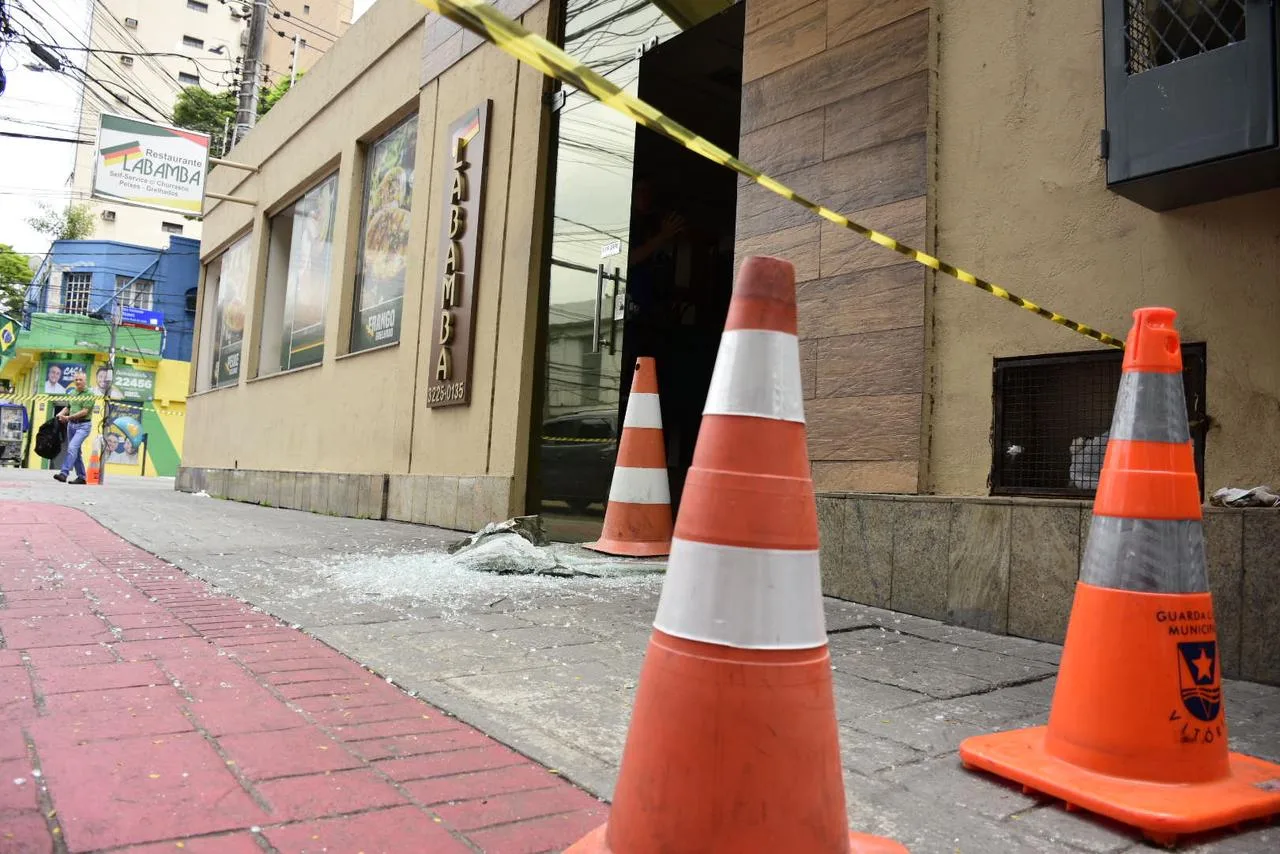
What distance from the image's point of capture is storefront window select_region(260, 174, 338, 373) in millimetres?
12398

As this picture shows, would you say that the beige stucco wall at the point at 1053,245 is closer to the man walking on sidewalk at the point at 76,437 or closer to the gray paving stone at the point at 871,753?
the gray paving stone at the point at 871,753

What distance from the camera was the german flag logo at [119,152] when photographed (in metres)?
15.1

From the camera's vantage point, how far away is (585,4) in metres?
7.74

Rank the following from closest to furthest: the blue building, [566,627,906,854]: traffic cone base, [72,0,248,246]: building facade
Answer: [566,627,906,854]: traffic cone base < the blue building < [72,0,248,246]: building facade

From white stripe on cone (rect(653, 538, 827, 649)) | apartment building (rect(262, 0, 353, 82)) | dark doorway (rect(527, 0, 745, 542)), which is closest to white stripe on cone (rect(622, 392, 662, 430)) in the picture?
dark doorway (rect(527, 0, 745, 542))

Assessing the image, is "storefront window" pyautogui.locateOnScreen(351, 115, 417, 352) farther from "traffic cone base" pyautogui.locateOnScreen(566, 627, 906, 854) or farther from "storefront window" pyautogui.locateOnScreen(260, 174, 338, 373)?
"traffic cone base" pyautogui.locateOnScreen(566, 627, 906, 854)

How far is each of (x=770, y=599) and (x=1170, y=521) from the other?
1238mm

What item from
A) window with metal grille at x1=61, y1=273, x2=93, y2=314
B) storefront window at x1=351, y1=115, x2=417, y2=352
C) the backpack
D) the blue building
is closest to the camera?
storefront window at x1=351, y1=115, x2=417, y2=352

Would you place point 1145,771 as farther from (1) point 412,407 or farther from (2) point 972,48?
(1) point 412,407

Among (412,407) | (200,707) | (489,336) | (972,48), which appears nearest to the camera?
(200,707)

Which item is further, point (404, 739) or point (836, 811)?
point (404, 739)

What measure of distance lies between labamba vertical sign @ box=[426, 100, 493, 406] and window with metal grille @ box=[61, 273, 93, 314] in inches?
1518

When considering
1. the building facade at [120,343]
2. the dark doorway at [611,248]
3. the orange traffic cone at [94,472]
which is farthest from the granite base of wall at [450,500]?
the building facade at [120,343]

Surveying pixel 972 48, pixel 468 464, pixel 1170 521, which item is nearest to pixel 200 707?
pixel 1170 521
